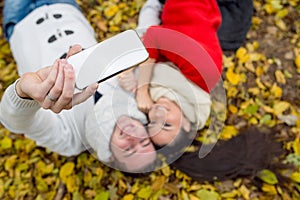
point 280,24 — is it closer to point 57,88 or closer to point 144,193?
point 144,193

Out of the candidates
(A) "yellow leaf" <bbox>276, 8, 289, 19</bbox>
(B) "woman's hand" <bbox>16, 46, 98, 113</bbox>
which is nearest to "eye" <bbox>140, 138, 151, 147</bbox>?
(B) "woman's hand" <bbox>16, 46, 98, 113</bbox>

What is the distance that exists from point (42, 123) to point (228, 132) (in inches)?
32.1

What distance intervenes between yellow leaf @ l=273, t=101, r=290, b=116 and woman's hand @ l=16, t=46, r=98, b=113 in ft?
3.55

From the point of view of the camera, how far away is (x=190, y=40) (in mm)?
1360

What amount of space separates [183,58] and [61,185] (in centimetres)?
69

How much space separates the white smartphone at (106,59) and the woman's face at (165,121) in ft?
1.35

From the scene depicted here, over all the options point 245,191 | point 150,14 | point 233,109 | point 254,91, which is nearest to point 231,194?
point 245,191

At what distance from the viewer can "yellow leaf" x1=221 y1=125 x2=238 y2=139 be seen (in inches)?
64.7

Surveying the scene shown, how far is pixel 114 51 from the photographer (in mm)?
922

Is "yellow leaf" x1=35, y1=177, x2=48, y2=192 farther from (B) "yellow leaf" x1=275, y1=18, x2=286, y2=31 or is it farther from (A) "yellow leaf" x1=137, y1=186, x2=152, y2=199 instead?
(B) "yellow leaf" x1=275, y1=18, x2=286, y2=31

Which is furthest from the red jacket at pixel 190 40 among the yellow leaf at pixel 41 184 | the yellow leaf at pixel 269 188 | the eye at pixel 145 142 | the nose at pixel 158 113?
the yellow leaf at pixel 41 184

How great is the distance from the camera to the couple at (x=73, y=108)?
1.01 m

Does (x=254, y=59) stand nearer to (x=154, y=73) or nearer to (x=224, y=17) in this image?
(x=224, y=17)

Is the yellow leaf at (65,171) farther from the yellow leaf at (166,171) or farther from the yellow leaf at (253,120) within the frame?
the yellow leaf at (253,120)
